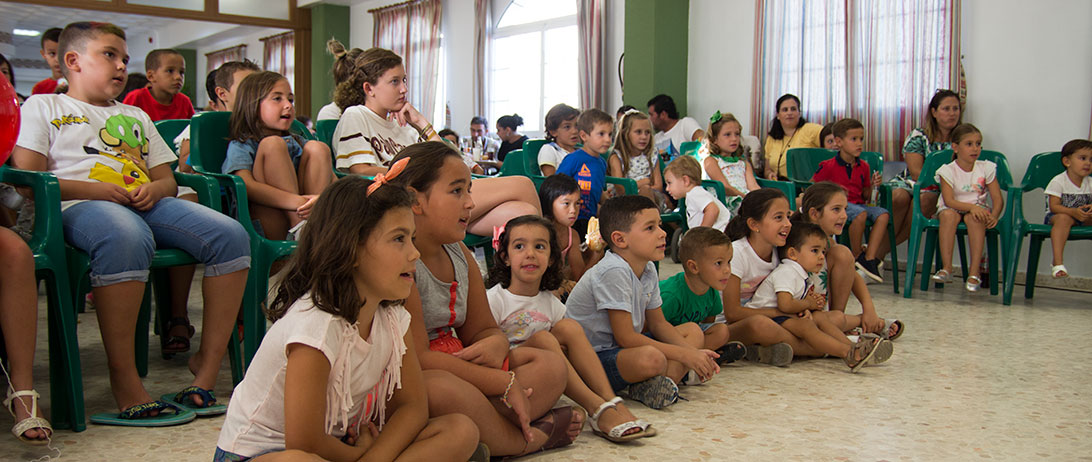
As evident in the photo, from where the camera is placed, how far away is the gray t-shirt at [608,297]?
2.17 m

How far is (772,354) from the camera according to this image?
2645 millimetres

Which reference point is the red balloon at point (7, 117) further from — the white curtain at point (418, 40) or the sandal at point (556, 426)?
the white curtain at point (418, 40)

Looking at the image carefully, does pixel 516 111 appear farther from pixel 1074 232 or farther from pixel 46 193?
pixel 46 193

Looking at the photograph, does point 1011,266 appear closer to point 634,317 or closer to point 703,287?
point 703,287

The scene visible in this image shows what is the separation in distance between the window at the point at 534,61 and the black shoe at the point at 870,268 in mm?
3463

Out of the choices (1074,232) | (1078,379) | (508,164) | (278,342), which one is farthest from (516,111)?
(278,342)

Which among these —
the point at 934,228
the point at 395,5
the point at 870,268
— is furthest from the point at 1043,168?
the point at 395,5

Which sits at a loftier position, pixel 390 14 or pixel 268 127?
pixel 390 14

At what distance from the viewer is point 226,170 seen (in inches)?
Answer: 90.7

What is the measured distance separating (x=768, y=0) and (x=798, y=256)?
11.9 feet

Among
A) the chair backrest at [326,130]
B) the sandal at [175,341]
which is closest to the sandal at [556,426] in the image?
the sandal at [175,341]

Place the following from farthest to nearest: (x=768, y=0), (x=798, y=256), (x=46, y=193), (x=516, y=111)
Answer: (x=516, y=111) → (x=768, y=0) → (x=798, y=256) → (x=46, y=193)

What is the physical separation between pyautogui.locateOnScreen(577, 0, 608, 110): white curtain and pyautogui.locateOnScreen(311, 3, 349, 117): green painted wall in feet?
13.0

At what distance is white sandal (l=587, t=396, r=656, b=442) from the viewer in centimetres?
181
